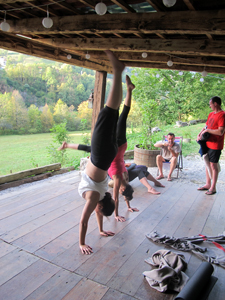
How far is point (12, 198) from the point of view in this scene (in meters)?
3.36

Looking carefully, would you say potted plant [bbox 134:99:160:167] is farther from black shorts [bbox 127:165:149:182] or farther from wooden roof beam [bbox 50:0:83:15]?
Result: wooden roof beam [bbox 50:0:83:15]

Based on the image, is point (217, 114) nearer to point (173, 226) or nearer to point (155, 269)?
point (173, 226)

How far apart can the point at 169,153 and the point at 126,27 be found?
9.44 feet

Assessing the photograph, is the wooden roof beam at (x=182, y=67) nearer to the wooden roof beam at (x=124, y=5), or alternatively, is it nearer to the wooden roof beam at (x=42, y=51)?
the wooden roof beam at (x=42, y=51)

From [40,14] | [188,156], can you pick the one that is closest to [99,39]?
[40,14]

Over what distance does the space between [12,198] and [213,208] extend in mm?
3011


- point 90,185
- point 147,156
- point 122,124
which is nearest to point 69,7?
point 122,124

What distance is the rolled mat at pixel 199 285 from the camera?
4.73ft

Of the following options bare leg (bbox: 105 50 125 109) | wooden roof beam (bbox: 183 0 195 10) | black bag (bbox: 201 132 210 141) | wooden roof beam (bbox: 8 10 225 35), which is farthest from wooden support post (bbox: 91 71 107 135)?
bare leg (bbox: 105 50 125 109)

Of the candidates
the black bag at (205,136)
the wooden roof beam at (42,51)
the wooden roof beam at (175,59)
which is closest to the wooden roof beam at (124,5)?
the wooden roof beam at (175,59)

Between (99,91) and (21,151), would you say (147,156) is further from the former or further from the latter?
(21,151)

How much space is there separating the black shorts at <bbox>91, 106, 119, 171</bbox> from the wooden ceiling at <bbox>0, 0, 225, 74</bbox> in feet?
4.44

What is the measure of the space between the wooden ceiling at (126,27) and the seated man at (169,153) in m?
1.60

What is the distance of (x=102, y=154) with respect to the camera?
183 cm
